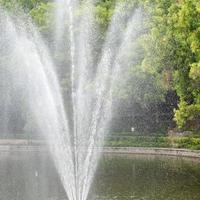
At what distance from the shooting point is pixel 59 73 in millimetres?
52219

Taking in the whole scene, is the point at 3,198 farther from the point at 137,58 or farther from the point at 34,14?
the point at 34,14

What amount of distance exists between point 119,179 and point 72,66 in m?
16.4

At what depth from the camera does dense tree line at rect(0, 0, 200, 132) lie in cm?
3959

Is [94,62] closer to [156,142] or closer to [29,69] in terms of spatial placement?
[29,69]

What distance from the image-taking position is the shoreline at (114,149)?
4169 cm

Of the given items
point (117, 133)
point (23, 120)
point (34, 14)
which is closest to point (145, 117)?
point (117, 133)

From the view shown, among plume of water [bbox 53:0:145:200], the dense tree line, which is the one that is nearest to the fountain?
plume of water [bbox 53:0:145:200]

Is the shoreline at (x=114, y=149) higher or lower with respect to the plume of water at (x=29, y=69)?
lower

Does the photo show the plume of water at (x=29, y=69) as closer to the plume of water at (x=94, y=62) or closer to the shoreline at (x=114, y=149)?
the shoreline at (x=114, y=149)

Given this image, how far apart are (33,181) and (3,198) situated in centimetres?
508

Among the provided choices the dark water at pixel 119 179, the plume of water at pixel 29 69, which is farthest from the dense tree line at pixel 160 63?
the dark water at pixel 119 179

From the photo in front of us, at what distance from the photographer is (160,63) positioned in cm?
4416

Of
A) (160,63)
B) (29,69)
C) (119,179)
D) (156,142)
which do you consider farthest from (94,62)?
(119,179)

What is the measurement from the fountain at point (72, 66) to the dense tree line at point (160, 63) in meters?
1.00
